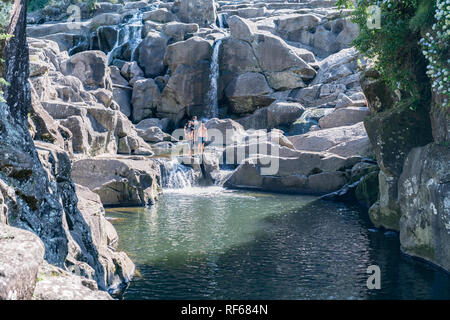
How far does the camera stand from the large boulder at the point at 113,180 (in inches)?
843

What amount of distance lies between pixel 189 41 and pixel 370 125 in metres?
29.4

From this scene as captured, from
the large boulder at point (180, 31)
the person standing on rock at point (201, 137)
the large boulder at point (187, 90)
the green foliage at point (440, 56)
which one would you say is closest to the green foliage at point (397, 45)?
the green foliage at point (440, 56)

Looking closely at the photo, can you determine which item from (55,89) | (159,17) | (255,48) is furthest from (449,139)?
(159,17)

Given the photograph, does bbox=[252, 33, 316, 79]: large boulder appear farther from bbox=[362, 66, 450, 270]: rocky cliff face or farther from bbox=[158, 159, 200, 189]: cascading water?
bbox=[362, 66, 450, 270]: rocky cliff face

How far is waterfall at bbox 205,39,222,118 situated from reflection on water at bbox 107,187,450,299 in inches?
881

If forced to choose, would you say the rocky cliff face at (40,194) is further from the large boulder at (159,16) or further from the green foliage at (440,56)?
the large boulder at (159,16)

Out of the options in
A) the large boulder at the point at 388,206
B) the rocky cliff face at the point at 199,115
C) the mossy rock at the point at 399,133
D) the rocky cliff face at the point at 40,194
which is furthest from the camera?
the large boulder at the point at 388,206

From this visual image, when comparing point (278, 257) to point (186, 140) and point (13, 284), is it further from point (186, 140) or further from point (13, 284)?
point (186, 140)

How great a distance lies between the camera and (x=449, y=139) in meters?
12.8

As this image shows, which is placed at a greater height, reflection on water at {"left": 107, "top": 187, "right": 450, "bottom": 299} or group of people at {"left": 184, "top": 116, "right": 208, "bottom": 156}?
group of people at {"left": 184, "top": 116, "right": 208, "bottom": 156}

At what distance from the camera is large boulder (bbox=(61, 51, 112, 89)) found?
120 feet

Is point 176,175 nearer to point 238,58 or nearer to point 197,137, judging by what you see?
point 197,137

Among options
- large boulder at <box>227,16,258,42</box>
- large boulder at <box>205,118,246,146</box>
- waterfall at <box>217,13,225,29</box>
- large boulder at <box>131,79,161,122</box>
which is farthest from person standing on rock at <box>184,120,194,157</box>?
waterfall at <box>217,13,225,29</box>
